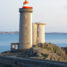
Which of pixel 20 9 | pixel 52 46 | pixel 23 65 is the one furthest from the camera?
pixel 52 46

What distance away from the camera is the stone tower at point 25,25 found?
2700cm

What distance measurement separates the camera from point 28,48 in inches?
1085

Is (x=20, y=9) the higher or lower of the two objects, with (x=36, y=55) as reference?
higher

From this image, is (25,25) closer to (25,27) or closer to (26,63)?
(25,27)

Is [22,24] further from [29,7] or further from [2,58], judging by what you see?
[2,58]

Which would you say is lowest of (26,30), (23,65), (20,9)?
(23,65)

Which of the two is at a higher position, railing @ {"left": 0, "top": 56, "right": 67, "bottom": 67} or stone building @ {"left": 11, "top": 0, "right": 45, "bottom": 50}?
stone building @ {"left": 11, "top": 0, "right": 45, "bottom": 50}

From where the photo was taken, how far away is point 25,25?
1067 inches

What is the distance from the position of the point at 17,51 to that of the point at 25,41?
1.10m

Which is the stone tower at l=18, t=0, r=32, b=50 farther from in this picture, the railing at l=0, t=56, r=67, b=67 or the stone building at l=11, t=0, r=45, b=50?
the railing at l=0, t=56, r=67, b=67

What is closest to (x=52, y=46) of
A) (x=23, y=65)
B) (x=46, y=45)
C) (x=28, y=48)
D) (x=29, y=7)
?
(x=46, y=45)

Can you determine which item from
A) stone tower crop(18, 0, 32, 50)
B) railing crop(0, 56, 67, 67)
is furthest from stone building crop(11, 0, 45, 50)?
railing crop(0, 56, 67, 67)

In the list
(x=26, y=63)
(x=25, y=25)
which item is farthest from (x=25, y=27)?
(x=26, y=63)

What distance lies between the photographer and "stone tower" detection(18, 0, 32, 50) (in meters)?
27.0
